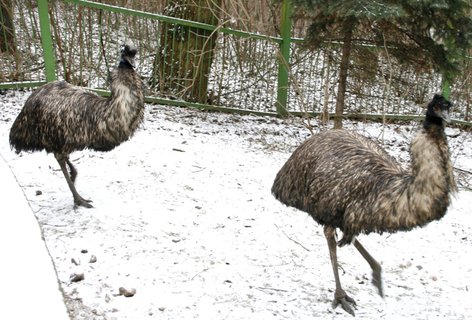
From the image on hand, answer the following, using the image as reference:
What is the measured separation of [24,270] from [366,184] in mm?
2126

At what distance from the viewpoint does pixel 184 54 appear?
28.1ft

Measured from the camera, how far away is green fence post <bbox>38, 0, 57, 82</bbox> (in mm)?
7523

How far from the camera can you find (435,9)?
20.4 ft

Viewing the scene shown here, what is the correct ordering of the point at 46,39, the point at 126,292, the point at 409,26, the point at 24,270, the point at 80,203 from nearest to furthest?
1. the point at 24,270
2. the point at 126,292
3. the point at 80,203
4. the point at 409,26
5. the point at 46,39

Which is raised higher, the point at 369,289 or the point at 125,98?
the point at 125,98

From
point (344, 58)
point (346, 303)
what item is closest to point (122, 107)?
point (346, 303)

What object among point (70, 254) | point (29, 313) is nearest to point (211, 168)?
point (70, 254)

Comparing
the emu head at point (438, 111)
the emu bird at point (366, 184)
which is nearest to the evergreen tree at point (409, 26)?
the emu bird at point (366, 184)

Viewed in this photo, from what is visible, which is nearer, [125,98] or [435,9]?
[125,98]

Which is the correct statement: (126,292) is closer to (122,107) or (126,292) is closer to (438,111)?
(122,107)

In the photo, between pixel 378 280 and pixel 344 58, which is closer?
pixel 378 280

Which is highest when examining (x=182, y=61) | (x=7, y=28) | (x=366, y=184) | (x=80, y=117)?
(x=7, y=28)

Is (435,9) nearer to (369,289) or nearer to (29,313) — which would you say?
(369,289)

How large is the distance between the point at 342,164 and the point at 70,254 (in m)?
2.14
